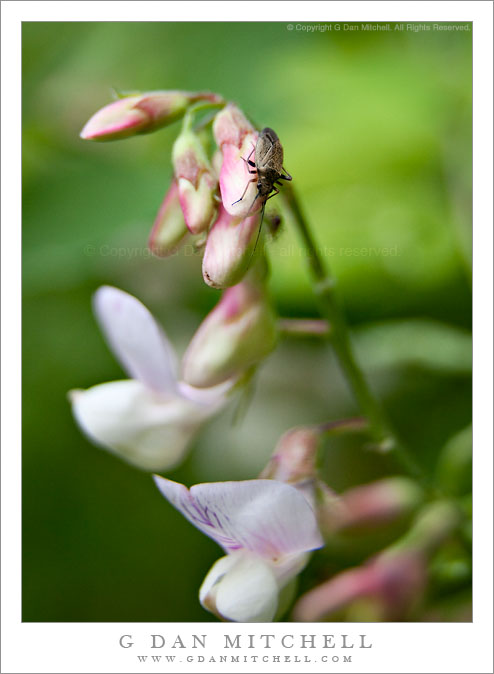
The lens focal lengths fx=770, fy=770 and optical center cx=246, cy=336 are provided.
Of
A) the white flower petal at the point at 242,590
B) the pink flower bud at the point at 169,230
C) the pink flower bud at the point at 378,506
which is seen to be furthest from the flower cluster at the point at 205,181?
the pink flower bud at the point at 378,506

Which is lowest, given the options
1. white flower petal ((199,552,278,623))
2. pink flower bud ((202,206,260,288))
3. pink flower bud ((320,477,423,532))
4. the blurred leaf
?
white flower petal ((199,552,278,623))

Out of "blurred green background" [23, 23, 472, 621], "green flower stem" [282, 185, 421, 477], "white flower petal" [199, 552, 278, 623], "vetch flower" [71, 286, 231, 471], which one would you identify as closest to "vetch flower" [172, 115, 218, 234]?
"green flower stem" [282, 185, 421, 477]

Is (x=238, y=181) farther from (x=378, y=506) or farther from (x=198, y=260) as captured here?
(x=198, y=260)

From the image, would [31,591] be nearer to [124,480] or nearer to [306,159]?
[124,480]

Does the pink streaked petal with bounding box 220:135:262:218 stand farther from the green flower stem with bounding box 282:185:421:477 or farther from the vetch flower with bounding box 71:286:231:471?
the vetch flower with bounding box 71:286:231:471

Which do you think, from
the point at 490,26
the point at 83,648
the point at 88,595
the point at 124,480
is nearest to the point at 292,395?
the point at 124,480
